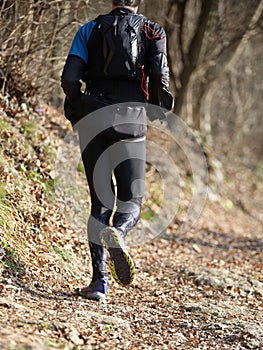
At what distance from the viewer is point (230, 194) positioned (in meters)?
11.8

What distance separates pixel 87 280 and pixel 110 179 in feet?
4.30

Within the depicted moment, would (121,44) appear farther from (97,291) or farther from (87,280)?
(87,280)

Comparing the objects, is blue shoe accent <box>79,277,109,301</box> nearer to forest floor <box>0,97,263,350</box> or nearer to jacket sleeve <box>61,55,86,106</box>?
forest floor <box>0,97,263,350</box>

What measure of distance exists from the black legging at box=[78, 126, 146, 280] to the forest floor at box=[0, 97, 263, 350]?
1.92 feet

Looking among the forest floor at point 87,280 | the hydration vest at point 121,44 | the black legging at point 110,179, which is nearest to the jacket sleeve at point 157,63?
the hydration vest at point 121,44

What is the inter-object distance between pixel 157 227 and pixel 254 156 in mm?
8052

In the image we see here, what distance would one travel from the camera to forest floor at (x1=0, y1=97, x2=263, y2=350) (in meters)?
3.78

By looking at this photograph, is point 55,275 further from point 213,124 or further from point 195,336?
point 213,124

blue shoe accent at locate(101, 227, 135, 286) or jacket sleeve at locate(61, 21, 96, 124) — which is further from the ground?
jacket sleeve at locate(61, 21, 96, 124)

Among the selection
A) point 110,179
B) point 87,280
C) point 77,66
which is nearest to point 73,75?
point 77,66

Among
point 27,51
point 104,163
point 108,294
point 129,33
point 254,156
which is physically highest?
point 129,33

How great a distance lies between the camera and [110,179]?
180 inches

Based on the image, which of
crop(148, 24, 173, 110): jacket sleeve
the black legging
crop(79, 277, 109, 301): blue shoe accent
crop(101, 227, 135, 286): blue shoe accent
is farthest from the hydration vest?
crop(79, 277, 109, 301): blue shoe accent

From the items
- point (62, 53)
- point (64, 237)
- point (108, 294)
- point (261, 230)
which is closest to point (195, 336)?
point (108, 294)
